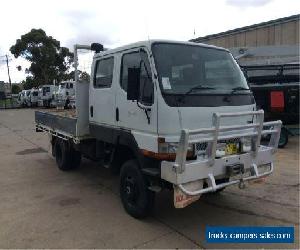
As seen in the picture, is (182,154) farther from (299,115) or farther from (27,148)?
(27,148)

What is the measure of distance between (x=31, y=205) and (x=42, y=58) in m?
45.5

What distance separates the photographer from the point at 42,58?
48.7m

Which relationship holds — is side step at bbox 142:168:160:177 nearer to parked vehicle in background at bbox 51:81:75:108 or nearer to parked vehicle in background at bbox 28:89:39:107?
parked vehicle in background at bbox 51:81:75:108

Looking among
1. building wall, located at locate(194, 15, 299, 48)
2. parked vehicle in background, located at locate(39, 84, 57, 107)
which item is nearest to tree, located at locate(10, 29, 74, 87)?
parked vehicle in background, located at locate(39, 84, 57, 107)

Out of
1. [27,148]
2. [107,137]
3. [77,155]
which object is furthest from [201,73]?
[27,148]

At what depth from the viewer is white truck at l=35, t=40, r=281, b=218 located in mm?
4383

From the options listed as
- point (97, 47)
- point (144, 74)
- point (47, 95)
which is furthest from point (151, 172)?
point (47, 95)

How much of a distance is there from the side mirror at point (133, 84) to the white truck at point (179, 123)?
13 mm

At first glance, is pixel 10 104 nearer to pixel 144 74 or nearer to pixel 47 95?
pixel 47 95

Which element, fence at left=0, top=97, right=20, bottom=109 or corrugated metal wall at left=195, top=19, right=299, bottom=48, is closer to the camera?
corrugated metal wall at left=195, top=19, right=299, bottom=48

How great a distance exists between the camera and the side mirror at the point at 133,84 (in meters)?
4.65

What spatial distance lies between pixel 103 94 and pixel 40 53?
149 ft

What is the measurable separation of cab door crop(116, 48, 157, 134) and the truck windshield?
0.18 metres

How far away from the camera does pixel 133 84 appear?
4.73 metres
